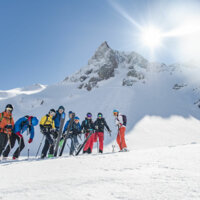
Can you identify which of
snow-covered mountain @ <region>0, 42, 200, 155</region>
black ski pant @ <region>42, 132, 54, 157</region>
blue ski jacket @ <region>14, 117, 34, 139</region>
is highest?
snow-covered mountain @ <region>0, 42, 200, 155</region>

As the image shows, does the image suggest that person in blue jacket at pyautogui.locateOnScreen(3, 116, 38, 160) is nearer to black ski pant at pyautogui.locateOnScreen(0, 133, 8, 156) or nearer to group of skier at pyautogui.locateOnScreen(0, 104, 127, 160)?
group of skier at pyautogui.locateOnScreen(0, 104, 127, 160)

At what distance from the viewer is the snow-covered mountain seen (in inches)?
774

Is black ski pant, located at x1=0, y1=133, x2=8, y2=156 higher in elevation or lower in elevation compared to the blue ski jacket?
lower

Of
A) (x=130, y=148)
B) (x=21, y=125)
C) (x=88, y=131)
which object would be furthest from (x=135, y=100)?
(x=21, y=125)

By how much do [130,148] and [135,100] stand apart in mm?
16590

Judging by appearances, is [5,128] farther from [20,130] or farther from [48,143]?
[48,143]

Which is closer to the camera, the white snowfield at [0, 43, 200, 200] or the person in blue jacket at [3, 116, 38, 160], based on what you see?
the white snowfield at [0, 43, 200, 200]

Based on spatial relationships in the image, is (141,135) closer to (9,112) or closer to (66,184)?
(9,112)

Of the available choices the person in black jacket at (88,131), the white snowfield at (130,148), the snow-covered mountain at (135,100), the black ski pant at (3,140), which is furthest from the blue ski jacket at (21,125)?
the snow-covered mountain at (135,100)

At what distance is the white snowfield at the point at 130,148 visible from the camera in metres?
2.58

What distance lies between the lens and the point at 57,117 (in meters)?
8.56

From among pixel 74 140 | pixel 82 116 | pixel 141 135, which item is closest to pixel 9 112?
pixel 74 140

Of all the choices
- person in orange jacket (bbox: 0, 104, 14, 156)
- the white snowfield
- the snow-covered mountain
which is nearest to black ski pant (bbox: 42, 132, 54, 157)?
person in orange jacket (bbox: 0, 104, 14, 156)

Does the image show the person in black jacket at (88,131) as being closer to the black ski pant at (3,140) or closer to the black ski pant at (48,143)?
the black ski pant at (48,143)
